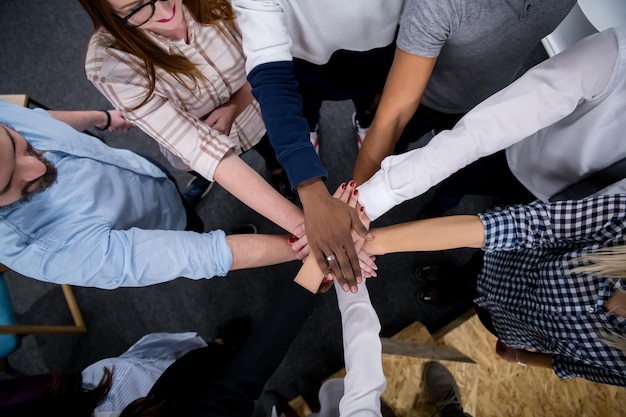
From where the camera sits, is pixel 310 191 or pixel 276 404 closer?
pixel 310 191

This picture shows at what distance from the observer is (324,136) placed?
2.14 metres

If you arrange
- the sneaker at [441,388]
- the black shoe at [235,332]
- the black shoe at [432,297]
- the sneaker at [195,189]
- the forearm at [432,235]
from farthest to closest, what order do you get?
1. the sneaker at [195,189]
2. the black shoe at [432,297]
3. the black shoe at [235,332]
4. the sneaker at [441,388]
5. the forearm at [432,235]

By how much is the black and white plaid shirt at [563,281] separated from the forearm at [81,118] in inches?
62.3

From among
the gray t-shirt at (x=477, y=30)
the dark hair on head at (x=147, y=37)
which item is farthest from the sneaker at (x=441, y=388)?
the dark hair on head at (x=147, y=37)

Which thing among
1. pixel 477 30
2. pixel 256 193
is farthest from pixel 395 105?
pixel 256 193

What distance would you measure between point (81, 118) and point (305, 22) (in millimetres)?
1135

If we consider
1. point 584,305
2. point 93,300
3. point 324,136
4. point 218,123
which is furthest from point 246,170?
point 93,300

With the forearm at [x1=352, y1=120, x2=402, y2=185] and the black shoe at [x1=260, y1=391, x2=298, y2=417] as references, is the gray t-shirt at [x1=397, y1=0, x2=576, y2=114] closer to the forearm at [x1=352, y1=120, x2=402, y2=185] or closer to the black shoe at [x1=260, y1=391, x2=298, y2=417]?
the forearm at [x1=352, y1=120, x2=402, y2=185]

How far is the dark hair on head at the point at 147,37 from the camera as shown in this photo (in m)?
0.86

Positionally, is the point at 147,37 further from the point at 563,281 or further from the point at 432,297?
the point at 432,297

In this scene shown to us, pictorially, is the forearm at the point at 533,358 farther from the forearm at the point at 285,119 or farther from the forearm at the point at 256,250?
the forearm at the point at 285,119

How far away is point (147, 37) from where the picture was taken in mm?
964

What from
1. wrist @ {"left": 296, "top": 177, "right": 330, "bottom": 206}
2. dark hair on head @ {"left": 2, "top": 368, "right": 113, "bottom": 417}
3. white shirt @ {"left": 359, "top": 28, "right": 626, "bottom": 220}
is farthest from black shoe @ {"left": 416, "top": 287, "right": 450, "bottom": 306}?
dark hair on head @ {"left": 2, "top": 368, "right": 113, "bottom": 417}

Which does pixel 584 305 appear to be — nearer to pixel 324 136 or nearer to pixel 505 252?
pixel 505 252
